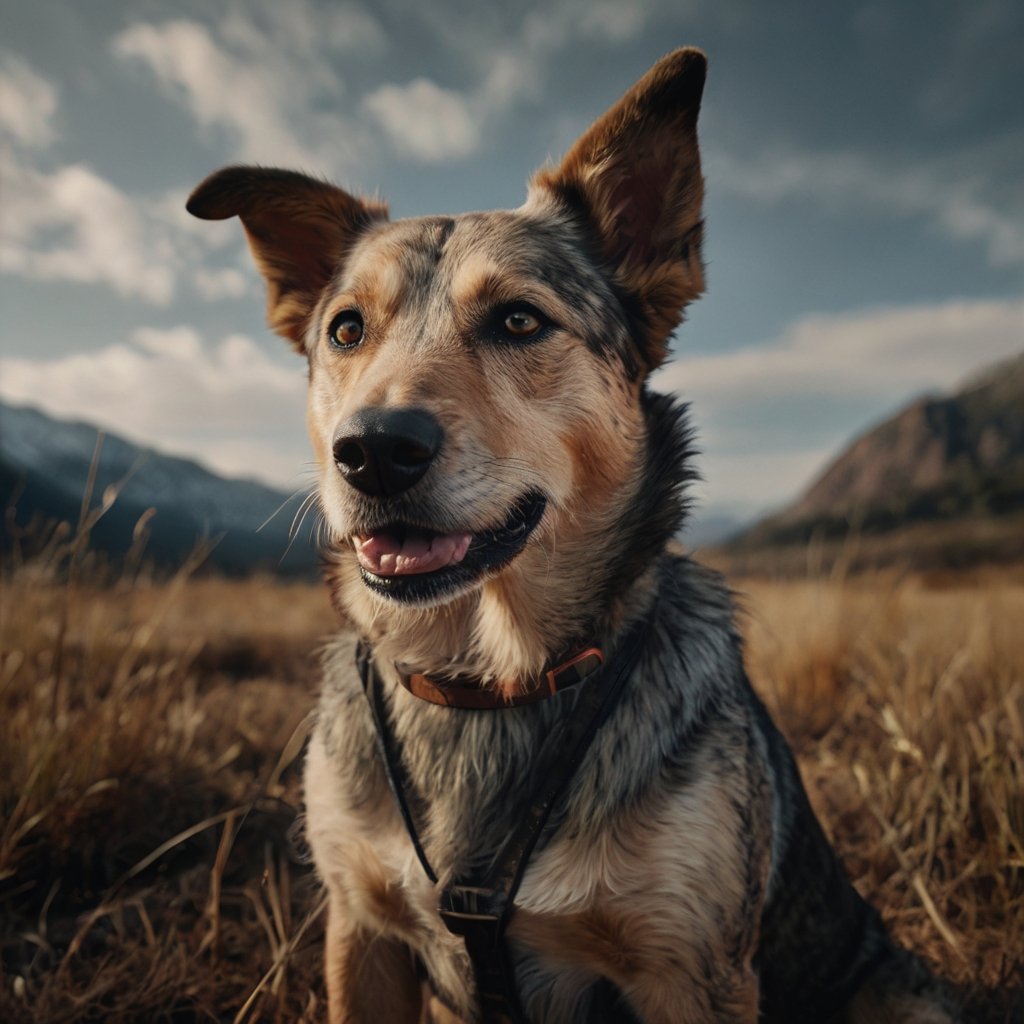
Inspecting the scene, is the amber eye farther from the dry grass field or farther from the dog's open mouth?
the dry grass field

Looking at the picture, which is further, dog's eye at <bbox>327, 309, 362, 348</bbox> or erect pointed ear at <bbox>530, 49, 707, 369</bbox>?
dog's eye at <bbox>327, 309, 362, 348</bbox>

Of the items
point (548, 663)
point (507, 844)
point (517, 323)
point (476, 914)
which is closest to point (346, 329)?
point (517, 323)

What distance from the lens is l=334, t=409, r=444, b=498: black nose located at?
1.86 metres

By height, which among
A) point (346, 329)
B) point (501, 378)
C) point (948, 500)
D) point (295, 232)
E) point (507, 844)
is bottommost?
point (507, 844)

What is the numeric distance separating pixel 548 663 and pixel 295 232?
6.59ft

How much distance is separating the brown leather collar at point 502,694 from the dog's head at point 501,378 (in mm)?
61

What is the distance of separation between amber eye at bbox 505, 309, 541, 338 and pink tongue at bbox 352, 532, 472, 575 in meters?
0.76

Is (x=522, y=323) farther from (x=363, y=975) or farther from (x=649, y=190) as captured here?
(x=363, y=975)

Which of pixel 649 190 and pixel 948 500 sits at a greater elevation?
pixel 948 500

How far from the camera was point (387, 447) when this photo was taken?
1.87 m

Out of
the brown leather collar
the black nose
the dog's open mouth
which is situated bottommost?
the brown leather collar

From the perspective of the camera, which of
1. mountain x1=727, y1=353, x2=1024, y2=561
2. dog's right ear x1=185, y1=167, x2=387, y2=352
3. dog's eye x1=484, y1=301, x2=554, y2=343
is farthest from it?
mountain x1=727, y1=353, x2=1024, y2=561

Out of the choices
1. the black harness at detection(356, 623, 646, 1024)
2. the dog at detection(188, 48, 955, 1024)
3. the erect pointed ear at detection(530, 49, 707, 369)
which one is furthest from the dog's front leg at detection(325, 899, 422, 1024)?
the erect pointed ear at detection(530, 49, 707, 369)

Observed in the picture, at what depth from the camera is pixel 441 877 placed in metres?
2.08
